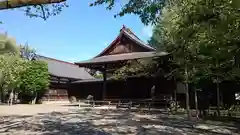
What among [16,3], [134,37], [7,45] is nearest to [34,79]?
[7,45]

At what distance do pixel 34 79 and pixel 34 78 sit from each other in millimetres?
115

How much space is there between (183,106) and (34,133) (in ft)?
40.8

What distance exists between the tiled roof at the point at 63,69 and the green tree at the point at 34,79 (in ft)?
11.3

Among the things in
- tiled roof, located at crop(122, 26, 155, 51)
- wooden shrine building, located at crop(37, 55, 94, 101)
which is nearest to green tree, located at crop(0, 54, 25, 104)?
wooden shrine building, located at crop(37, 55, 94, 101)

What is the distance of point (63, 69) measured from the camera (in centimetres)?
3966

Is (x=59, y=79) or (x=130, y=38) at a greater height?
(x=130, y=38)

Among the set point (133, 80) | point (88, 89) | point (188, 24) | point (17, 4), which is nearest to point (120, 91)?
point (133, 80)

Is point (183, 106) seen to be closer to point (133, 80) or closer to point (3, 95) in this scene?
point (133, 80)

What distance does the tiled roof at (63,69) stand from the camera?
36.7 metres

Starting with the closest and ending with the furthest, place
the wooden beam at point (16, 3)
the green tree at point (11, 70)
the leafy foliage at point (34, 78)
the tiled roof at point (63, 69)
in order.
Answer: the wooden beam at point (16, 3) → the green tree at point (11, 70) → the leafy foliage at point (34, 78) → the tiled roof at point (63, 69)

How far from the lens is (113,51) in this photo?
2788cm

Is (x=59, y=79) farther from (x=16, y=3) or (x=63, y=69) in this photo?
(x=16, y=3)

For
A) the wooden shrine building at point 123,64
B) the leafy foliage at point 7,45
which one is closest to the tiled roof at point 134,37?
the wooden shrine building at point 123,64

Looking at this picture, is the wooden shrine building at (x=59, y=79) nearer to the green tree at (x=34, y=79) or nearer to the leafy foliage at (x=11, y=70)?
the green tree at (x=34, y=79)
